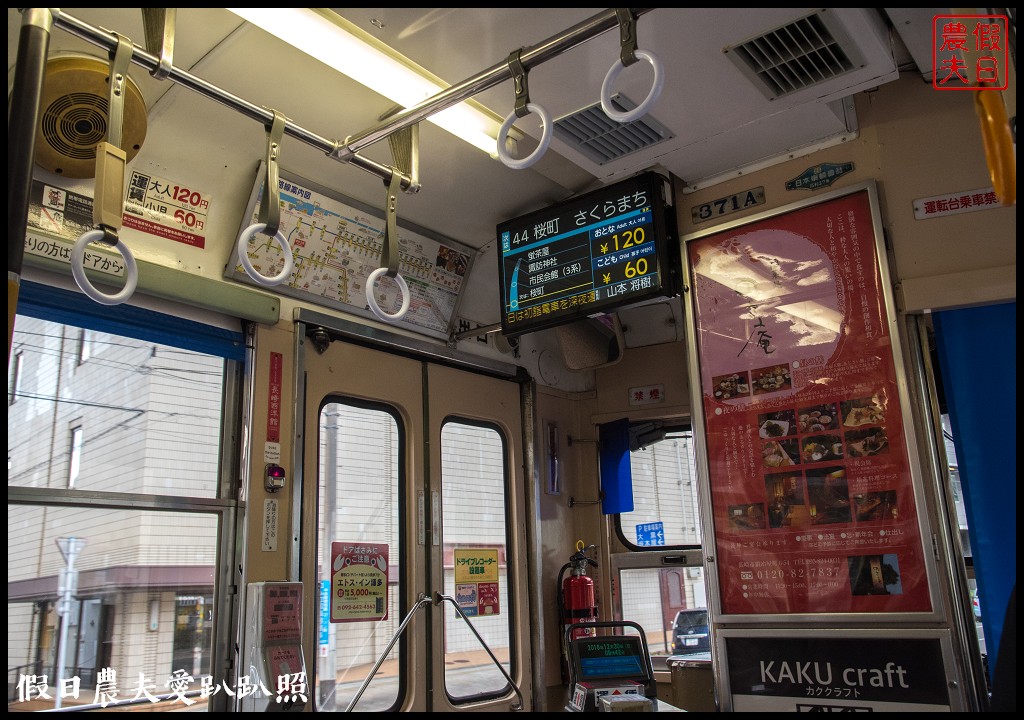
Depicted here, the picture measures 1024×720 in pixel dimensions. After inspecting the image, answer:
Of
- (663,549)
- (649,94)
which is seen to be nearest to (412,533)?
(663,549)

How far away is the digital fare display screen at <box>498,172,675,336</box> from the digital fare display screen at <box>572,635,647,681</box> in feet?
5.17

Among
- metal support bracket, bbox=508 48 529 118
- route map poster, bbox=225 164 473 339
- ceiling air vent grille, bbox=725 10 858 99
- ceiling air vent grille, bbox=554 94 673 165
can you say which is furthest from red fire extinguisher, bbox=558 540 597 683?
metal support bracket, bbox=508 48 529 118

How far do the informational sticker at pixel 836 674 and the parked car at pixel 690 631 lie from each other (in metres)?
2.43

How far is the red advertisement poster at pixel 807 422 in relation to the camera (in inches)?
125

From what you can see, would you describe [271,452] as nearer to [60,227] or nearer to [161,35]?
[60,227]

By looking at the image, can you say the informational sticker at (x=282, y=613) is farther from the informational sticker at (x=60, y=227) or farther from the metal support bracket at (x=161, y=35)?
the metal support bracket at (x=161, y=35)

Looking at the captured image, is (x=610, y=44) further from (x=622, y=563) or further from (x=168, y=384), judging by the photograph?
(x=622, y=563)

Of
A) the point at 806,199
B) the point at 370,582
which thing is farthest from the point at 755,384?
the point at 370,582

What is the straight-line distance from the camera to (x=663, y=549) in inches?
228

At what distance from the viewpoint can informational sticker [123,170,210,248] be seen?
3658 millimetres

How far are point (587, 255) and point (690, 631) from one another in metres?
3.19

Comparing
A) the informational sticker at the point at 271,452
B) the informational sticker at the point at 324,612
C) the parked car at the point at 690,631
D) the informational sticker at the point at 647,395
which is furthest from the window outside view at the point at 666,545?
the informational sticker at the point at 271,452

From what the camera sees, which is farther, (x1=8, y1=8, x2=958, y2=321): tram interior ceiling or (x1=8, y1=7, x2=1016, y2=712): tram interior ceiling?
(x1=8, y1=7, x2=1016, y2=712): tram interior ceiling

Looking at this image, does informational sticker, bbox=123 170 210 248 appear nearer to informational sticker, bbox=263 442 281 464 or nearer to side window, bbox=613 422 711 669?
informational sticker, bbox=263 442 281 464
